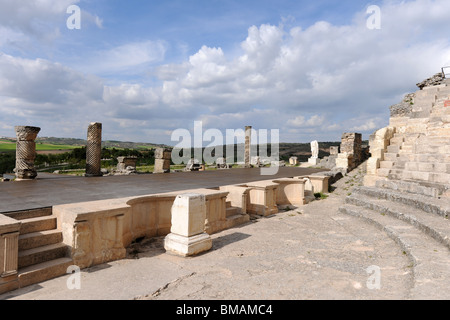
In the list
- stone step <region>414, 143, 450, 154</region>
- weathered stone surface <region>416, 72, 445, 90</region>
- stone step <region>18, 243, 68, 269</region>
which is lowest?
stone step <region>18, 243, 68, 269</region>

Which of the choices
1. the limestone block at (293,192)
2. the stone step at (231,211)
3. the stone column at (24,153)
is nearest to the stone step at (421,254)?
the limestone block at (293,192)

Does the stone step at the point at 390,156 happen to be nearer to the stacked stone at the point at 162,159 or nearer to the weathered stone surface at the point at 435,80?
the weathered stone surface at the point at 435,80

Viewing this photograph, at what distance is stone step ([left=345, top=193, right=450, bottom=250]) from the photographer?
4.61 metres

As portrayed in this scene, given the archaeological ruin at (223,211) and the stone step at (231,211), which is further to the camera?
the stone step at (231,211)

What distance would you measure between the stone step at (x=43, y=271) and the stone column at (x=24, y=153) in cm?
673

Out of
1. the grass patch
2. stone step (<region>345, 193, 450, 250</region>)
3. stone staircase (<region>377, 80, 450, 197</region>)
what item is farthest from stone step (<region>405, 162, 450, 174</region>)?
the grass patch

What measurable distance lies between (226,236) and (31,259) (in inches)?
132

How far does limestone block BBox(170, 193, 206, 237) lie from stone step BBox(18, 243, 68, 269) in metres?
1.65

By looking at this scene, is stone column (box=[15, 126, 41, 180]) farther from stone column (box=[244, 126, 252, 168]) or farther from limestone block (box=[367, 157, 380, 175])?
stone column (box=[244, 126, 252, 168])

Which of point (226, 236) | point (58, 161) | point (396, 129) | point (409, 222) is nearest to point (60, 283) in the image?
point (226, 236)

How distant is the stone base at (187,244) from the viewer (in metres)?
4.46

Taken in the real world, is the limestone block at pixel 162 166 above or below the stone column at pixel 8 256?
above

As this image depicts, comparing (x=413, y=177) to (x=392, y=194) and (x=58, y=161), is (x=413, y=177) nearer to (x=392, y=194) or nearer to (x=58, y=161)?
(x=392, y=194)
